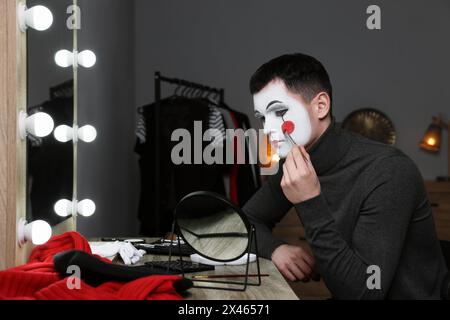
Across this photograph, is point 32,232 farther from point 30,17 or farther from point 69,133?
point 69,133

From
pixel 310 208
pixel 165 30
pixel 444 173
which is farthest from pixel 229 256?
pixel 444 173

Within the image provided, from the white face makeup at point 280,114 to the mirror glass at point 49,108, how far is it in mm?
451

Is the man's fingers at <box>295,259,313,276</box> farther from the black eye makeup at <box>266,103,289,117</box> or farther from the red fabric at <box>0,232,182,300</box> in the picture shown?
the red fabric at <box>0,232,182,300</box>

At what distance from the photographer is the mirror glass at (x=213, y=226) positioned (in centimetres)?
92

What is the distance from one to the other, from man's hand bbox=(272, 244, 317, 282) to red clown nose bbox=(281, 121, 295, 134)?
0.27 metres

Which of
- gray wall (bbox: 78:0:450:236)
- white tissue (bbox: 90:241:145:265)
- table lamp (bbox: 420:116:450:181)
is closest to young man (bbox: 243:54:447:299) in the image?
white tissue (bbox: 90:241:145:265)

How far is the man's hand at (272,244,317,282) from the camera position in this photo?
122 cm

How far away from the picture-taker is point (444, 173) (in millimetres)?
3432

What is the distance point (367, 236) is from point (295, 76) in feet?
1.28

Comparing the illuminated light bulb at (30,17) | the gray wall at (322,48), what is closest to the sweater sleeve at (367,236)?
the illuminated light bulb at (30,17)

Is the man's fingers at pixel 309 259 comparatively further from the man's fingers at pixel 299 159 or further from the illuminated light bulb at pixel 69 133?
the illuminated light bulb at pixel 69 133

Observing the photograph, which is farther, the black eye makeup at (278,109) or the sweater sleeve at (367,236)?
the black eye makeup at (278,109)

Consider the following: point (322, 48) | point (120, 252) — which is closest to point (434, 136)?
point (322, 48)
